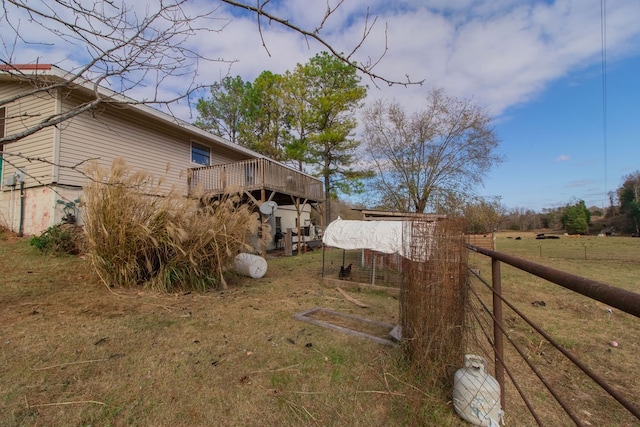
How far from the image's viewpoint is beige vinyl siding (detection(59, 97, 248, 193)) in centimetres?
796

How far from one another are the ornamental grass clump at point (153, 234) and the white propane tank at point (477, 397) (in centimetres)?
394

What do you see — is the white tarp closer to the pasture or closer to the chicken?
the chicken

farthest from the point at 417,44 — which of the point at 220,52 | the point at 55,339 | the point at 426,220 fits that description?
the point at 55,339

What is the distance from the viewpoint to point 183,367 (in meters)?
2.55

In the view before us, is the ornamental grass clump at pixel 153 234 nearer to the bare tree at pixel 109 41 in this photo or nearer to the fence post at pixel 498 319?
the bare tree at pixel 109 41

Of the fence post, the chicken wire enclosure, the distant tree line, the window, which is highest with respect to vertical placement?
the window

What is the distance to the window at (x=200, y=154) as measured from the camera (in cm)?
1216

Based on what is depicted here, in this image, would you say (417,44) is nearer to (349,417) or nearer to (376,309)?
(349,417)

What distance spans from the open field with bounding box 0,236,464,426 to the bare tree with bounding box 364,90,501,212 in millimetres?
15746

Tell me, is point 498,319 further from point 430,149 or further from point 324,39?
point 430,149

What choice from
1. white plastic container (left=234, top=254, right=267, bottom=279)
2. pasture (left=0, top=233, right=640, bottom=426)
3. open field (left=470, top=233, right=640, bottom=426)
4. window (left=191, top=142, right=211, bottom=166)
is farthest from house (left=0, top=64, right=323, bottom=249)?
open field (left=470, top=233, right=640, bottom=426)

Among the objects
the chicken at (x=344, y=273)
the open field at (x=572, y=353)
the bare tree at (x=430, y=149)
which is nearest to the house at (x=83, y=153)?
the chicken at (x=344, y=273)

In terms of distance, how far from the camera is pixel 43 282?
14.9 feet

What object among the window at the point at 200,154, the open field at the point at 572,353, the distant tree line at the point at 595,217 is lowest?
the open field at the point at 572,353
